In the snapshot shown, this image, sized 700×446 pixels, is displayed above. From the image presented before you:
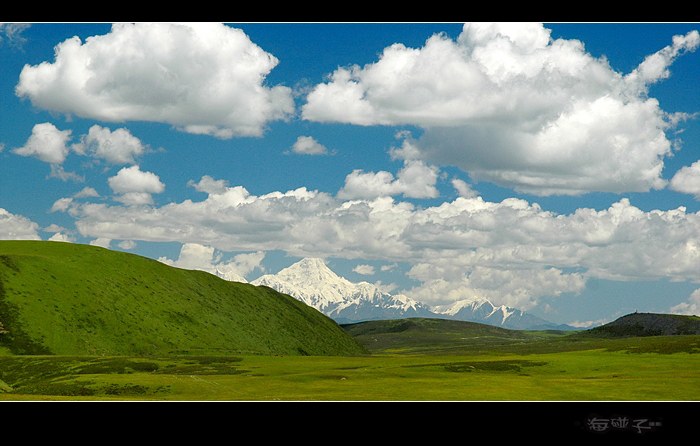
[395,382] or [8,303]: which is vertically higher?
[8,303]

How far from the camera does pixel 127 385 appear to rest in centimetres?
11012

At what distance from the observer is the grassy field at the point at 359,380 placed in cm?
9456

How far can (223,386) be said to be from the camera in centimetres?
11381

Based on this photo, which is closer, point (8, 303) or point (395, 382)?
point (395, 382)

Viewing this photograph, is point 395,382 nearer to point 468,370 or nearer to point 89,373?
point 468,370

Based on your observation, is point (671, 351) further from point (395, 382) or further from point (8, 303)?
point (8, 303)

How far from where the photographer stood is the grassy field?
94.6m

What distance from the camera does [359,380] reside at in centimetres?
12412
